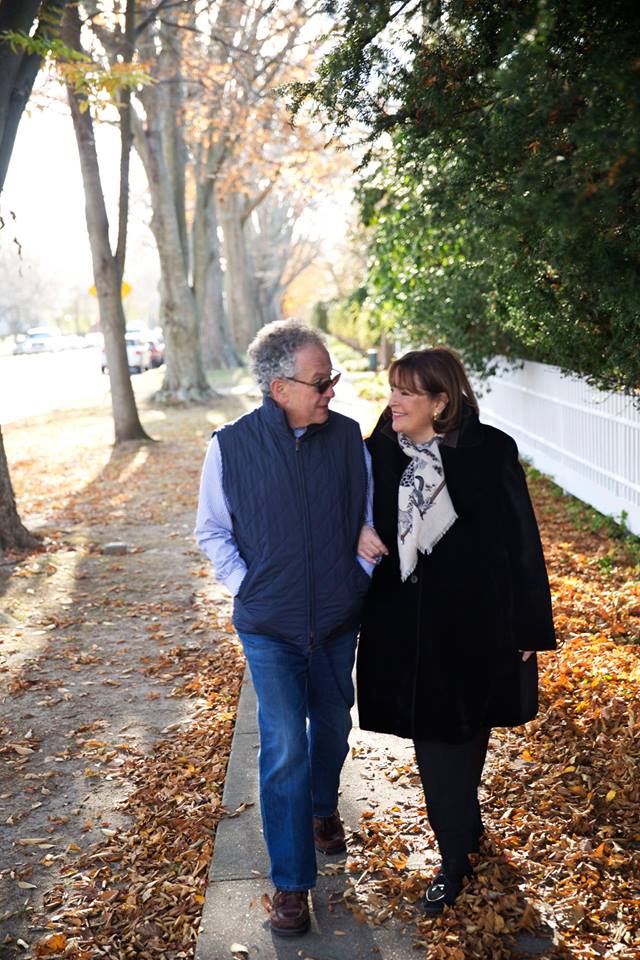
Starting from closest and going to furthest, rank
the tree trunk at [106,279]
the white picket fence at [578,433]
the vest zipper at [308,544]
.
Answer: the vest zipper at [308,544] → the white picket fence at [578,433] → the tree trunk at [106,279]

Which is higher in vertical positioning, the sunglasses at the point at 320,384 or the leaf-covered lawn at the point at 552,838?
the sunglasses at the point at 320,384

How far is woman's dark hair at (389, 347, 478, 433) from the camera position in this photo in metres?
3.61

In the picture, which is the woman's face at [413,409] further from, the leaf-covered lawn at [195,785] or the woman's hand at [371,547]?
the leaf-covered lawn at [195,785]

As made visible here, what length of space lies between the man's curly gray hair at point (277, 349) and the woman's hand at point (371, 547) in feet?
2.01

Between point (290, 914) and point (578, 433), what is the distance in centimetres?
825

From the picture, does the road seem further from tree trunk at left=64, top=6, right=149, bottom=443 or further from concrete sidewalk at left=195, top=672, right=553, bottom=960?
concrete sidewalk at left=195, top=672, right=553, bottom=960

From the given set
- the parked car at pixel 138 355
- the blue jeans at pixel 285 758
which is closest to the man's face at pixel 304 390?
the blue jeans at pixel 285 758

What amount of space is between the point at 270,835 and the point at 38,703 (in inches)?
122

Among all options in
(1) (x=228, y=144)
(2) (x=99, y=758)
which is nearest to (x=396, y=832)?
(2) (x=99, y=758)

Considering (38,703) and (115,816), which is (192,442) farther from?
(115,816)

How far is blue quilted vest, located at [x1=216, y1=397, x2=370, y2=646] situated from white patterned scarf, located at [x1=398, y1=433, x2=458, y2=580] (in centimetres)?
20

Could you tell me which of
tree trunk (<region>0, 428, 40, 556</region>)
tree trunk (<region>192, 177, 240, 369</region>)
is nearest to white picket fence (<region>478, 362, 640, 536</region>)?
tree trunk (<region>0, 428, 40, 556</region>)

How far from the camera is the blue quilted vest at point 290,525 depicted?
11.9 ft

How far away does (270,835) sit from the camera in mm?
3678
